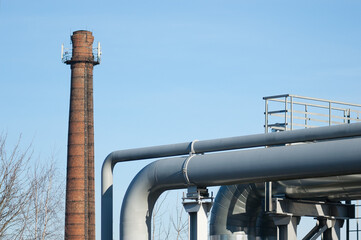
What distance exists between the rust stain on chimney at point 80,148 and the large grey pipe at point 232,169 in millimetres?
24595

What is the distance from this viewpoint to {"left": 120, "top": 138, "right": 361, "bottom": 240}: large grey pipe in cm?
1405

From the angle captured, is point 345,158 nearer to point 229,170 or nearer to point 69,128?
point 229,170

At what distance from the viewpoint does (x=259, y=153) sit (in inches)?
595

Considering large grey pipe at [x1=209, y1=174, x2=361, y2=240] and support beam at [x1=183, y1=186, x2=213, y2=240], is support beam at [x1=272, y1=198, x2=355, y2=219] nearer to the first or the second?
large grey pipe at [x1=209, y1=174, x2=361, y2=240]

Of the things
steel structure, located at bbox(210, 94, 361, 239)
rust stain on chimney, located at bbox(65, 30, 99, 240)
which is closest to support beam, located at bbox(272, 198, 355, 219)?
steel structure, located at bbox(210, 94, 361, 239)

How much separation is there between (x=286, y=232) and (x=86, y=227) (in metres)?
24.8

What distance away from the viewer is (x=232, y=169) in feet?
50.5

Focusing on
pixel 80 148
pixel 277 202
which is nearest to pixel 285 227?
pixel 277 202

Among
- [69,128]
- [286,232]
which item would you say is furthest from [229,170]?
[69,128]

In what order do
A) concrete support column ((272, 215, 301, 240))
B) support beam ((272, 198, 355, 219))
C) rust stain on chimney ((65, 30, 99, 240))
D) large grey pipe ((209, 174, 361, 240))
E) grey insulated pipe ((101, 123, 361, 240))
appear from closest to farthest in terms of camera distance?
grey insulated pipe ((101, 123, 361, 240)) → large grey pipe ((209, 174, 361, 240)) → support beam ((272, 198, 355, 219)) → concrete support column ((272, 215, 301, 240)) → rust stain on chimney ((65, 30, 99, 240))

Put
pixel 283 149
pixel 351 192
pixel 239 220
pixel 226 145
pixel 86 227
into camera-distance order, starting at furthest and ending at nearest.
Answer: pixel 86 227 < pixel 239 220 < pixel 351 192 < pixel 226 145 < pixel 283 149

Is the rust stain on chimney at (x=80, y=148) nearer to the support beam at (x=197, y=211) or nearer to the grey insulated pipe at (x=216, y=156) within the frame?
the grey insulated pipe at (x=216, y=156)

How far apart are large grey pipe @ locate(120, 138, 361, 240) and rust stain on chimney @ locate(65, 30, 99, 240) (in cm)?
2459

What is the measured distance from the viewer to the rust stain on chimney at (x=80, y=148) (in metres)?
41.2
